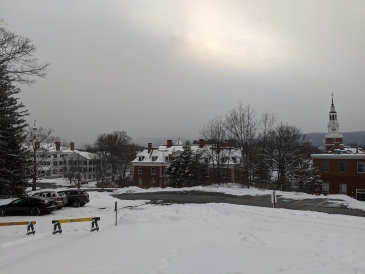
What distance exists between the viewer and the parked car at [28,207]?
674 inches

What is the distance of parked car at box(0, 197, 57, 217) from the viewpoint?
17.1 m

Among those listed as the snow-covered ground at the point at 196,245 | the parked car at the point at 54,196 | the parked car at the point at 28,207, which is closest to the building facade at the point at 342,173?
the snow-covered ground at the point at 196,245

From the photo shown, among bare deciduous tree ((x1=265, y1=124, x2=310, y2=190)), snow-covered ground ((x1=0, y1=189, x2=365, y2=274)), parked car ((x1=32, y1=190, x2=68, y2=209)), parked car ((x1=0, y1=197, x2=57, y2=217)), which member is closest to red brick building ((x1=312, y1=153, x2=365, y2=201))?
bare deciduous tree ((x1=265, y1=124, x2=310, y2=190))

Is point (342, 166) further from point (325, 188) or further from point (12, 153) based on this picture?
point (12, 153)

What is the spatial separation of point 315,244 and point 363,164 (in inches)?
1407

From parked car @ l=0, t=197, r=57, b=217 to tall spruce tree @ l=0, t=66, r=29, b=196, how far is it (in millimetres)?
5030

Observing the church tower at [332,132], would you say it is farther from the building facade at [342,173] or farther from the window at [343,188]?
the window at [343,188]

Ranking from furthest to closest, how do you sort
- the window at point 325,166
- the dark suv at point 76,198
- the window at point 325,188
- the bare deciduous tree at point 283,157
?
the window at point 325,166 → the window at point 325,188 → the bare deciduous tree at point 283,157 → the dark suv at point 76,198

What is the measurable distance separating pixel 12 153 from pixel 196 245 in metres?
20.8

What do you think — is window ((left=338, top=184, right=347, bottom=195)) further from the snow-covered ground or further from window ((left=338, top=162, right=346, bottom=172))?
the snow-covered ground

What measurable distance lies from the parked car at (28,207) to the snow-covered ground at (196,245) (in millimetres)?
2410

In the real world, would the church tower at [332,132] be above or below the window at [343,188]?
above

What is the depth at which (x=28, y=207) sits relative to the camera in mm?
17141

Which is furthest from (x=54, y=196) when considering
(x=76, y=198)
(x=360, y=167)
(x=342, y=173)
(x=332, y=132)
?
(x=332, y=132)
